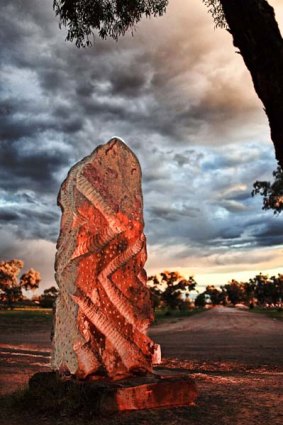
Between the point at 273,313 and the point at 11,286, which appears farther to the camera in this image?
the point at 11,286

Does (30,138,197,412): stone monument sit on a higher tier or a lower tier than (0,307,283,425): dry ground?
higher

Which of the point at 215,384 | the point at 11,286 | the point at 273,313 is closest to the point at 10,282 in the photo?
the point at 11,286

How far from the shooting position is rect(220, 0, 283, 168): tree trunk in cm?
412

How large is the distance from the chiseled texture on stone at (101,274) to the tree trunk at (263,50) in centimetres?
304

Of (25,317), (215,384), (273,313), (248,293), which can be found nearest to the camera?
(215,384)

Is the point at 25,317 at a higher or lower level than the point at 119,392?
higher

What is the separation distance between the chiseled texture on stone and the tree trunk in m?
3.04

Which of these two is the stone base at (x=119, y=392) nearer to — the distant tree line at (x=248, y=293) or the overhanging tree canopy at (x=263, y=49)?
the overhanging tree canopy at (x=263, y=49)

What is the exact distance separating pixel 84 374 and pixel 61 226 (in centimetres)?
183

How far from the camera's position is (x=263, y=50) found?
4.20 m

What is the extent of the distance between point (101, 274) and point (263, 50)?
3.57 m

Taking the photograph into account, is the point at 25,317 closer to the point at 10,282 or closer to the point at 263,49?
the point at 263,49

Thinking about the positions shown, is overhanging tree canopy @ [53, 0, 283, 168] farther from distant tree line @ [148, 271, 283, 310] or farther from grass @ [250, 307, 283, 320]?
distant tree line @ [148, 271, 283, 310]

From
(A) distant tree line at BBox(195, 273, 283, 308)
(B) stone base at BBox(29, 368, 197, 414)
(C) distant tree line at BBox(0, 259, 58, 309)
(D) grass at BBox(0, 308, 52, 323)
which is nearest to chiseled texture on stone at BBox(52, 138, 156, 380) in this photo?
(B) stone base at BBox(29, 368, 197, 414)
